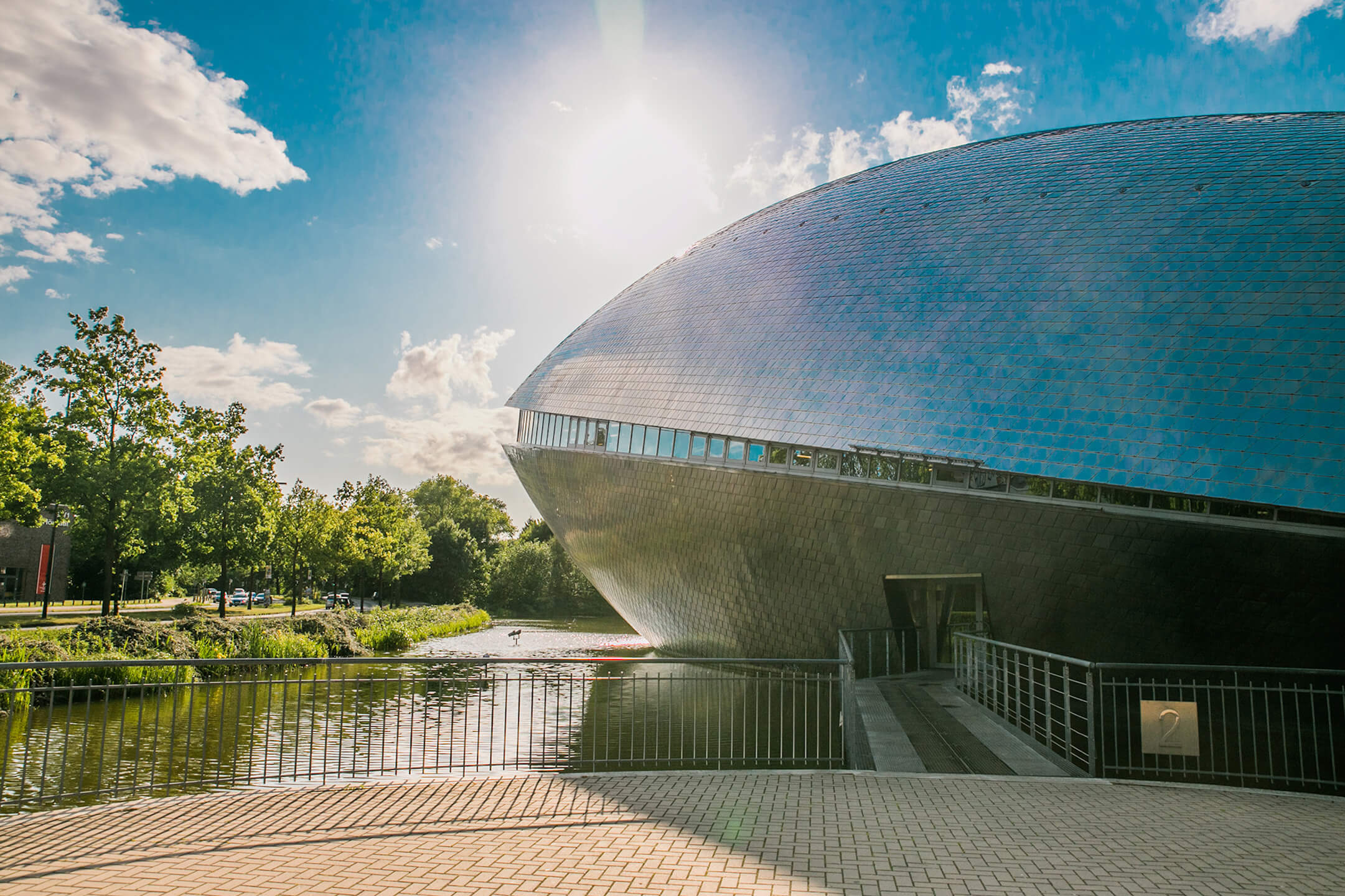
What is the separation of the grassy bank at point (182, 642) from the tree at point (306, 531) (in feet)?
42.4

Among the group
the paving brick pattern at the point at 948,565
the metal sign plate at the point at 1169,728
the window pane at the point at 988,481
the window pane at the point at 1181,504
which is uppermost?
the window pane at the point at 988,481

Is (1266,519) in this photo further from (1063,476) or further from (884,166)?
(884,166)

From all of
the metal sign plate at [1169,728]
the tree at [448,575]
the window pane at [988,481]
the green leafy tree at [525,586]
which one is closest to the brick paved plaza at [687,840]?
the metal sign plate at [1169,728]

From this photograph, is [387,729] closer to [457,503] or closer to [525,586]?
[525,586]

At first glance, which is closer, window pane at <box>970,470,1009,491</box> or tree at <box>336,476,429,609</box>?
window pane at <box>970,470,1009,491</box>

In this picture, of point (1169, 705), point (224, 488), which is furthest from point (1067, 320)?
point (224, 488)

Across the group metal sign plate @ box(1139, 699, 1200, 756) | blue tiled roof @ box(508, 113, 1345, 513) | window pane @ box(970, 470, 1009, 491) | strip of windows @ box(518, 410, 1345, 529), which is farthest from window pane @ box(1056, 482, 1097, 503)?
metal sign plate @ box(1139, 699, 1200, 756)

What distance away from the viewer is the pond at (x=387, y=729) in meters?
8.79

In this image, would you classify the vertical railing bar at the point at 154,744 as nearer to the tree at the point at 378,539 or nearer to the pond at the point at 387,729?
the pond at the point at 387,729

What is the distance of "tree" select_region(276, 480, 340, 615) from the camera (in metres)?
49.5

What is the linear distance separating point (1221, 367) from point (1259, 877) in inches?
360

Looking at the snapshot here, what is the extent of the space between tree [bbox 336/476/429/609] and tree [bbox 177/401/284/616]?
5163 millimetres

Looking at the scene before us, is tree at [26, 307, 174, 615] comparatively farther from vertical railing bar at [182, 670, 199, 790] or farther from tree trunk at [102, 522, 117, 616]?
vertical railing bar at [182, 670, 199, 790]

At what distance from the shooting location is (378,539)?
49.8 meters
